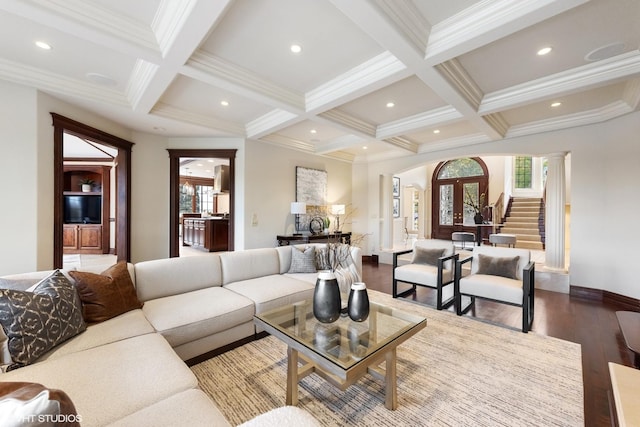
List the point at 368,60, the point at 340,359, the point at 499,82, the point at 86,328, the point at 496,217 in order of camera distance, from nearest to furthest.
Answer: the point at 340,359
the point at 86,328
the point at 368,60
the point at 499,82
the point at 496,217

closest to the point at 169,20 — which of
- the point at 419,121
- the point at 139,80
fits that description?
the point at 139,80

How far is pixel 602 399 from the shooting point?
183 centimetres

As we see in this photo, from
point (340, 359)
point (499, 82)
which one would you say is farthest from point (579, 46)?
point (340, 359)

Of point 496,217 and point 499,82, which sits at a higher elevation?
point 499,82

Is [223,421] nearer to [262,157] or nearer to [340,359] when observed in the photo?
[340,359]

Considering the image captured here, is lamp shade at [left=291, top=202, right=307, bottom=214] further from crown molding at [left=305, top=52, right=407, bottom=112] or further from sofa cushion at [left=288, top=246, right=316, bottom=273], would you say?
crown molding at [left=305, top=52, right=407, bottom=112]

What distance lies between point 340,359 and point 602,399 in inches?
76.2

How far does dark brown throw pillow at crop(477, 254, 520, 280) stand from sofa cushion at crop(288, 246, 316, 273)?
2235 mm

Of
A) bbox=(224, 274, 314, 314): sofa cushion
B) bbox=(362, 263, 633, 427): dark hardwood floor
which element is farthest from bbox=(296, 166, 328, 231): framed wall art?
bbox=(224, 274, 314, 314): sofa cushion

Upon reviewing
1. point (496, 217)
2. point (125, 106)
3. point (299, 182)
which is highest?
point (125, 106)

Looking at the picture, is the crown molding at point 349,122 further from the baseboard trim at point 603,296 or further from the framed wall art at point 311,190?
the baseboard trim at point 603,296

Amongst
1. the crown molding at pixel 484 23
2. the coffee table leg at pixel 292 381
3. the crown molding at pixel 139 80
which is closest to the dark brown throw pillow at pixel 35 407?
the coffee table leg at pixel 292 381

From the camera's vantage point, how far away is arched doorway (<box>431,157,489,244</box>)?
9.06 metres

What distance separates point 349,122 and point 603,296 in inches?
182
